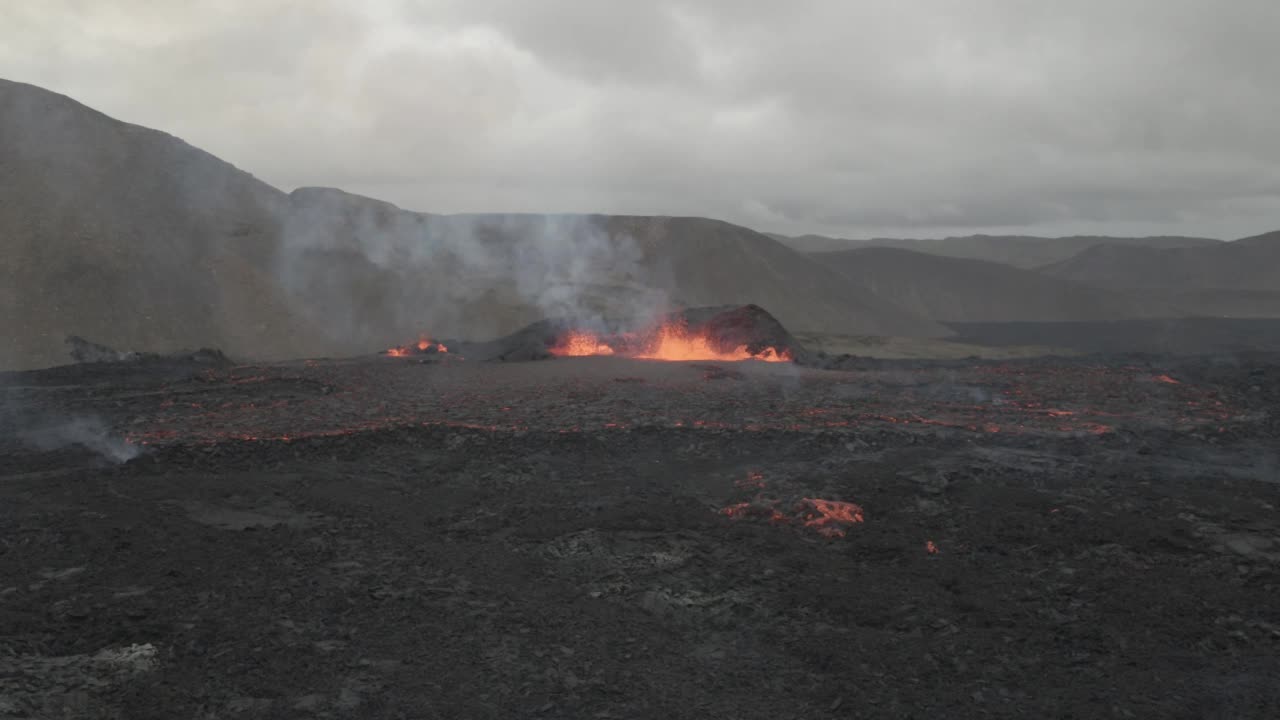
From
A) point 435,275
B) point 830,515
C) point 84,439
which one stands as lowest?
point 830,515

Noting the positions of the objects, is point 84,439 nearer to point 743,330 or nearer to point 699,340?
point 699,340

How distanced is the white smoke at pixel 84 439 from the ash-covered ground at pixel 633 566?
7 centimetres

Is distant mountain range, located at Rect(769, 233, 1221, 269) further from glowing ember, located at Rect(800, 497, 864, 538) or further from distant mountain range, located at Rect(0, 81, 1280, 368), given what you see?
glowing ember, located at Rect(800, 497, 864, 538)

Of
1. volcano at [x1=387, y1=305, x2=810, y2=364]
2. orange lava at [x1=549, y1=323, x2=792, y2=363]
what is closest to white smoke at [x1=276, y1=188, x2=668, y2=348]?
volcano at [x1=387, y1=305, x2=810, y2=364]

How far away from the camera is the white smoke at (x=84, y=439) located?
1167 cm

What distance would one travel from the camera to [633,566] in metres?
8.08

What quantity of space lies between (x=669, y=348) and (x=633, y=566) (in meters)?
20.9

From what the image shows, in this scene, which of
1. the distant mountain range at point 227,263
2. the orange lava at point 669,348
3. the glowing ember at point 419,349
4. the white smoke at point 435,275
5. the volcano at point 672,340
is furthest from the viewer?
the white smoke at point 435,275

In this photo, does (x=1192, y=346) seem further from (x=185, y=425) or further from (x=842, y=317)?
(x=185, y=425)

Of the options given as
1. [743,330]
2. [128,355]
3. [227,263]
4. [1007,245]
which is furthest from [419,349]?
[1007,245]

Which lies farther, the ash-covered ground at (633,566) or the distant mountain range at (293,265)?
the distant mountain range at (293,265)

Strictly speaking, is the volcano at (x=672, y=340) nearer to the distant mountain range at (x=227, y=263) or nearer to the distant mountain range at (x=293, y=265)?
the distant mountain range at (x=293, y=265)

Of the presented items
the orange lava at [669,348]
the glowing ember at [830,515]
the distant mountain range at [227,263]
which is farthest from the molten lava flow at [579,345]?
the glowing ember at [830,515]

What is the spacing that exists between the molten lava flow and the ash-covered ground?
1214 centimetres
